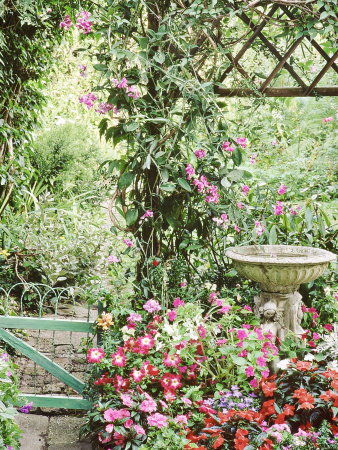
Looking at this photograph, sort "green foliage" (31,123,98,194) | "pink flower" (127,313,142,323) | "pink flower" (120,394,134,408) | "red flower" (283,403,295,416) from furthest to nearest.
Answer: "green foliage" (31,123,98,194) → "pink flower" (127,313,142,323) → "pink flower" (120,394,134,408) → "red flower" (283,403,295,416)

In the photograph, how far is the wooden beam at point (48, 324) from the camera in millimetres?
2633

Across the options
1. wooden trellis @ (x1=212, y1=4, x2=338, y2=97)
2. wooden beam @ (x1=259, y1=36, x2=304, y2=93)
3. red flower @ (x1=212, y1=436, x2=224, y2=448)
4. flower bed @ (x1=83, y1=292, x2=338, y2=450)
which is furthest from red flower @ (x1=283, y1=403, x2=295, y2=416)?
wooden beam @ (x1=259, y1=36, x2=304, y2=93)

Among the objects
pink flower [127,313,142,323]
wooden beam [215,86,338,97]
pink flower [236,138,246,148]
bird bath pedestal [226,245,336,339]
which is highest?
wooden beam [215,86,338,97]

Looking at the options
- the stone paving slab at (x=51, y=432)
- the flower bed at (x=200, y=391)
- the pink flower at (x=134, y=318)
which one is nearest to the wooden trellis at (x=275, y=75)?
the flower bed at (x=200, y=391)

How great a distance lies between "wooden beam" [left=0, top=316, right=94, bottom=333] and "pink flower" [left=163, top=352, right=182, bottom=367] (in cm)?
49

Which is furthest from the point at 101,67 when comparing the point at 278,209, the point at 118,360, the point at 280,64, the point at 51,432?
the point at 51,432

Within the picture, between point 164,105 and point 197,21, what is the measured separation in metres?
0.51

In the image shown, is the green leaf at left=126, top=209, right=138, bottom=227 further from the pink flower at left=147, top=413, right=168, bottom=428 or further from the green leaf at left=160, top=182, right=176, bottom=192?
the pink flower at left=147, top=413, right=168, bottom=428

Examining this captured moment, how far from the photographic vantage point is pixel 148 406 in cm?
218

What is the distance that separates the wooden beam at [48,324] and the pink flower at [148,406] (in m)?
0.59

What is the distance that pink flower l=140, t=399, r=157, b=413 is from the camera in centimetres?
217

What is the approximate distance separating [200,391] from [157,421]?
34 cm

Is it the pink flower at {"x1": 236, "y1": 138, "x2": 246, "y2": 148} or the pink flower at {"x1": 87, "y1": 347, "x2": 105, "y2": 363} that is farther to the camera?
the pink flower at {"x1": 236, "y1": 138, "x2": 246, "y2": 148}

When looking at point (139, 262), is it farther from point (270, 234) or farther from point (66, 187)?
point (66, 187)
